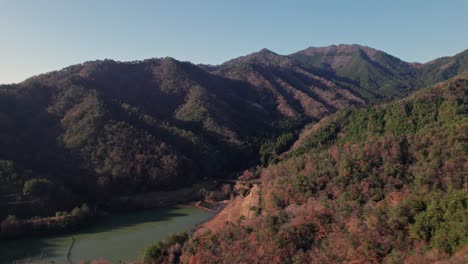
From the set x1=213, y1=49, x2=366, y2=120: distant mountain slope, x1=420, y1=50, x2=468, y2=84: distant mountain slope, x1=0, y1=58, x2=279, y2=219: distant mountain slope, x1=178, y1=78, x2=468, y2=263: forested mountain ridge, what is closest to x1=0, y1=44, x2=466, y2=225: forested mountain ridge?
x1=0, y1=58, x2=279, y2=219: distant mountain slope

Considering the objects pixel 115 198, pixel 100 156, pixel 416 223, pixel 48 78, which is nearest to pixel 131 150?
pixel 100 156

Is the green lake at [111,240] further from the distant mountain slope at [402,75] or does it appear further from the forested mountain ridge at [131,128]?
the distant mountain slope at [402,75]

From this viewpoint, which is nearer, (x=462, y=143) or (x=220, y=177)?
(x=462, y=143)

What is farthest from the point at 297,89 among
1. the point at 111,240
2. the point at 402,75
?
the point at 111,240

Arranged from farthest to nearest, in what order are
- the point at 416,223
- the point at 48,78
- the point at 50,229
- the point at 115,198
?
the point at 48,78 → the point at 115,198 → the point at 50,229 → the point at 416,223

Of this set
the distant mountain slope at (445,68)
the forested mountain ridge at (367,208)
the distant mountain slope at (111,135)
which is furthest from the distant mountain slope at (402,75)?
the forested mountain ridge at (367,208)

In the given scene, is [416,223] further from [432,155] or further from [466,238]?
[432,155]

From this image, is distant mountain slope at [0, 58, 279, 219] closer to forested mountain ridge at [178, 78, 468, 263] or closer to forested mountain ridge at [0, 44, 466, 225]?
forested mountain ridge at [0, 44, 466, 225]
